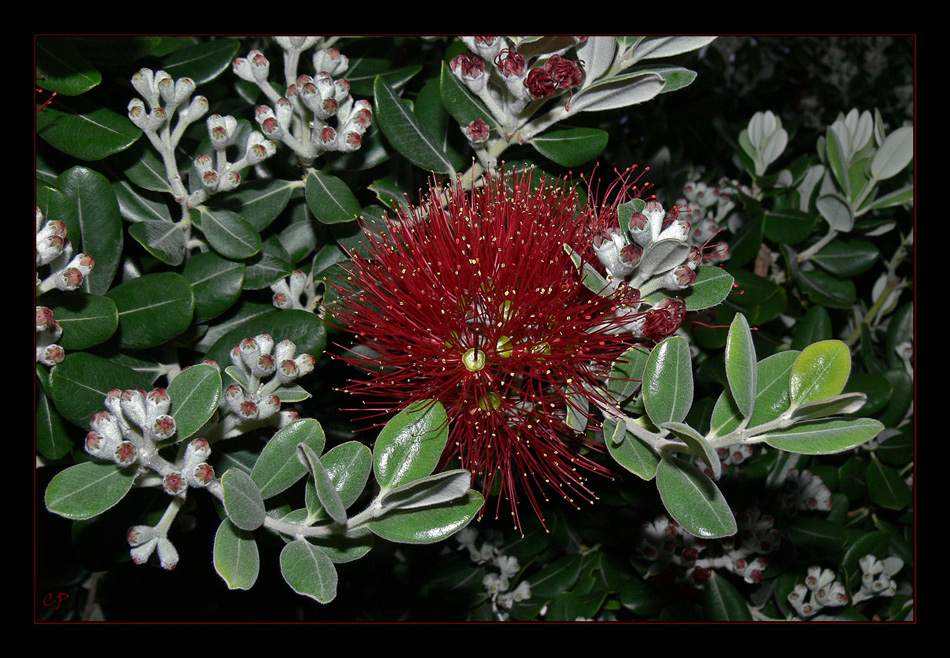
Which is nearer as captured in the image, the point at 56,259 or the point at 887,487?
the point at 56,259

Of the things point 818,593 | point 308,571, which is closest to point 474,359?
point 308,571

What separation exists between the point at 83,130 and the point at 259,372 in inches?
22.3

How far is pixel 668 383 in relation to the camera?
1.00m

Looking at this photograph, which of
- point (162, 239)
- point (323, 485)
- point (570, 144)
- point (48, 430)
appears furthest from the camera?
point (570, 144)


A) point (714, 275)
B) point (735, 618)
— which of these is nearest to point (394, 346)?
point (714, 275)

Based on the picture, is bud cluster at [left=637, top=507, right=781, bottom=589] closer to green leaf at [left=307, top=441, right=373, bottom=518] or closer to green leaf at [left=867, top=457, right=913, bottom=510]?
green leaf at [left=867, top=457, right=913, bottom=510]

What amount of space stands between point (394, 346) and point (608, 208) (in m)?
0.49

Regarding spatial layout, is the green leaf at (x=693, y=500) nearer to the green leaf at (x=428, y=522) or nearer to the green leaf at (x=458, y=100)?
the green leaf at (x=428, y=522)

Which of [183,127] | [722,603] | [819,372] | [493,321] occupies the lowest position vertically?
[722,603]

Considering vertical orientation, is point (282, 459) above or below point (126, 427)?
below

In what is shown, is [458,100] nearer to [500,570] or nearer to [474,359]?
[474,359]

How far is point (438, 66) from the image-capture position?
161 cm

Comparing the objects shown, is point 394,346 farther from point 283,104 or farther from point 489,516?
point 489,516

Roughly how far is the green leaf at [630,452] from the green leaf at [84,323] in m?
0.84
